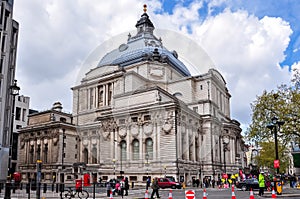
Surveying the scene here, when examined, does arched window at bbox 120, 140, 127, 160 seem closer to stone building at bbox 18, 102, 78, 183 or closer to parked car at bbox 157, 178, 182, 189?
parked car at bbox 157, 178, 182, 189

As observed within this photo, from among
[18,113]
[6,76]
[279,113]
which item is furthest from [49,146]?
[279,113]

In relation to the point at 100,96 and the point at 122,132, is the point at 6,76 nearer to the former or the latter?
the point at 122,132

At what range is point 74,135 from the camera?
7488cm

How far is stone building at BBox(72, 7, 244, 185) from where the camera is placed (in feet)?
158

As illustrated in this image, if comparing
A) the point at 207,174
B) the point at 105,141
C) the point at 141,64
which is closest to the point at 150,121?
the point at 105,141

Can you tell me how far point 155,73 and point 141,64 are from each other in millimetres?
3853

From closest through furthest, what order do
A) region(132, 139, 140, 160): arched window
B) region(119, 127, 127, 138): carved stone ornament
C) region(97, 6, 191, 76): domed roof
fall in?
region(132, 139, 140, 160): arched window, region(119, 127, 127, 138): carved stone ornament, region(97, 6, 191, 76): domed roof

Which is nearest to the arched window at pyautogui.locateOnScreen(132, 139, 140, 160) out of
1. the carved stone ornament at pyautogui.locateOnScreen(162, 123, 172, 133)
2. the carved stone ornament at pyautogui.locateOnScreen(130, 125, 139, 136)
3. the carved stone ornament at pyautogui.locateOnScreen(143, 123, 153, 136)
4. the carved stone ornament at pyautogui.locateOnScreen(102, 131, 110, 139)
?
the carved stone ornament at pyautogui.locateOnScreen(130, 125, 139, 136)

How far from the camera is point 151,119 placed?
47719 millimetres

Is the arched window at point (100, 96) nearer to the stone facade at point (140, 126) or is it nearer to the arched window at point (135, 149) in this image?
the stone facade at point (140, 126)

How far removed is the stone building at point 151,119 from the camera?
4816cm

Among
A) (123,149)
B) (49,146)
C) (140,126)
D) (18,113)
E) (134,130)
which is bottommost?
(123,149)

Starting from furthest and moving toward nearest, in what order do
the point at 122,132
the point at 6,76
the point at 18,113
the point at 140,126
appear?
the point at 18,113 → the point at 122,132 → the point at 140,126 → the point at 6,76

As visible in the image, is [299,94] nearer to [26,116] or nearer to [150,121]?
[150,121]
